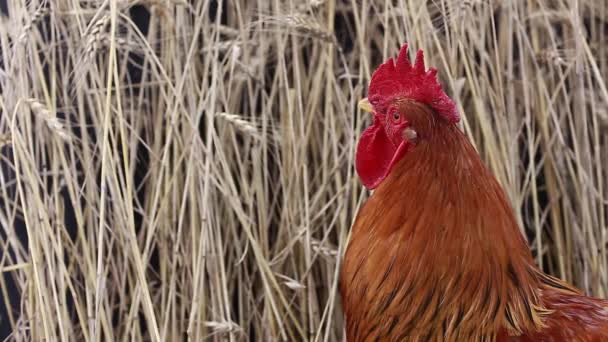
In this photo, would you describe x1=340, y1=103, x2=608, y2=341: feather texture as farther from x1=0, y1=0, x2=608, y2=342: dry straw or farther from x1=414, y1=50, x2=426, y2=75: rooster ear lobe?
x1=0, y1=0, x2=608, y2=342: dry straw

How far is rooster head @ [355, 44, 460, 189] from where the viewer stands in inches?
34.1

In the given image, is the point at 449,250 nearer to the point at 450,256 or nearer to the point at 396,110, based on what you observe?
the point at 450,256

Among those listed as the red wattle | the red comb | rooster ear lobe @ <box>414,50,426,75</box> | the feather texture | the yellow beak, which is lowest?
the feather texture

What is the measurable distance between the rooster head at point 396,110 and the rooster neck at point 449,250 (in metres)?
0.03

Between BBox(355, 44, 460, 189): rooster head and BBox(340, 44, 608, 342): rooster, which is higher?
BBox(355, 44, 460, 189): rooster head

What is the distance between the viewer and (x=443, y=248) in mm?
865

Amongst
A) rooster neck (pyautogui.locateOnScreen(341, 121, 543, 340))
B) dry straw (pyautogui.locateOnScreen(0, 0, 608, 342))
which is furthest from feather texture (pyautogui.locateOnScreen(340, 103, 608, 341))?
dry straw (pyautogui.locateOnScreen(0, 0, 608, 342))

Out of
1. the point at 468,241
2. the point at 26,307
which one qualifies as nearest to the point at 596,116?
the point at 468,241

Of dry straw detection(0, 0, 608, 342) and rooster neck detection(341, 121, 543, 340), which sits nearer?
rooster neck detection(341, 121, 543, 340)

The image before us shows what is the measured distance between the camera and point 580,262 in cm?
141

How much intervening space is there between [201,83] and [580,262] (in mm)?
1140

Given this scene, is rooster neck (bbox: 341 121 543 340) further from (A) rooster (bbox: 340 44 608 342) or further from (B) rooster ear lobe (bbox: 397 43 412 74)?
(B) rooster ear lobe (bbox: 397 43 412 74)

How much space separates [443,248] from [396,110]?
25 centimetres

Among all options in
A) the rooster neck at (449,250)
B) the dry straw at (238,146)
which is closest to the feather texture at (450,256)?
the rooster neck at (449,250)
